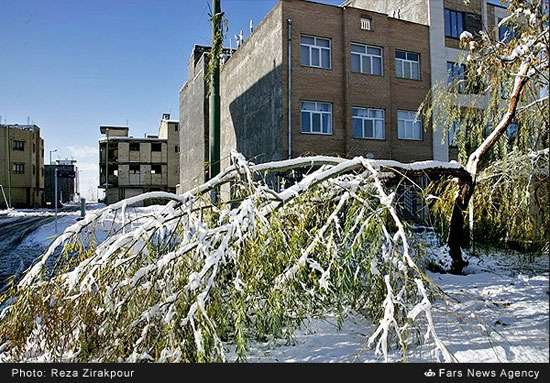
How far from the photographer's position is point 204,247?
1.89 metres

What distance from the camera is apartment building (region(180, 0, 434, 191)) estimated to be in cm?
998

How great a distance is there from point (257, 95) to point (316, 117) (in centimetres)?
178

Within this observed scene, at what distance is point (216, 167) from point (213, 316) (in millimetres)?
2147

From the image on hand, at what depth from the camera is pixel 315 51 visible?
1048cm

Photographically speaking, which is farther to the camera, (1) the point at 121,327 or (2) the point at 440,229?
(2) the point at 440,229

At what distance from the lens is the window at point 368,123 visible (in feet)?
35.5

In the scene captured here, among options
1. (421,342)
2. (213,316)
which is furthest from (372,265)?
(213,316)

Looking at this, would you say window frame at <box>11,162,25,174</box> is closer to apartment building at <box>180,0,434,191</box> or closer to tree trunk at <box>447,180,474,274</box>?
apartment building at <box>180,0,434,191</box>

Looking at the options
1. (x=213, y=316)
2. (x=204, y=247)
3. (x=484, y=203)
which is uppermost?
(x=484, y=203)

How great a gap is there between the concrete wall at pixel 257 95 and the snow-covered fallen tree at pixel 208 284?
7127mm

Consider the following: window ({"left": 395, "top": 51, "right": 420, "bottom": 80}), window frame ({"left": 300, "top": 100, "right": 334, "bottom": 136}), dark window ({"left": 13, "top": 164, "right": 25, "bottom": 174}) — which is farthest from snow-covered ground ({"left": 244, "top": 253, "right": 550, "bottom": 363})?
window ({"left": 395, "top": 51, "right": 420, "bottom": 80})

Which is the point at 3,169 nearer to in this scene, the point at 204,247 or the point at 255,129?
the point at 255,129

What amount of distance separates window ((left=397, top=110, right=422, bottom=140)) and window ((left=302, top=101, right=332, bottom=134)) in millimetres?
2266

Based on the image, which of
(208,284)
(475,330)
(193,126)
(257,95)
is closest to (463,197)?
(475,330)
